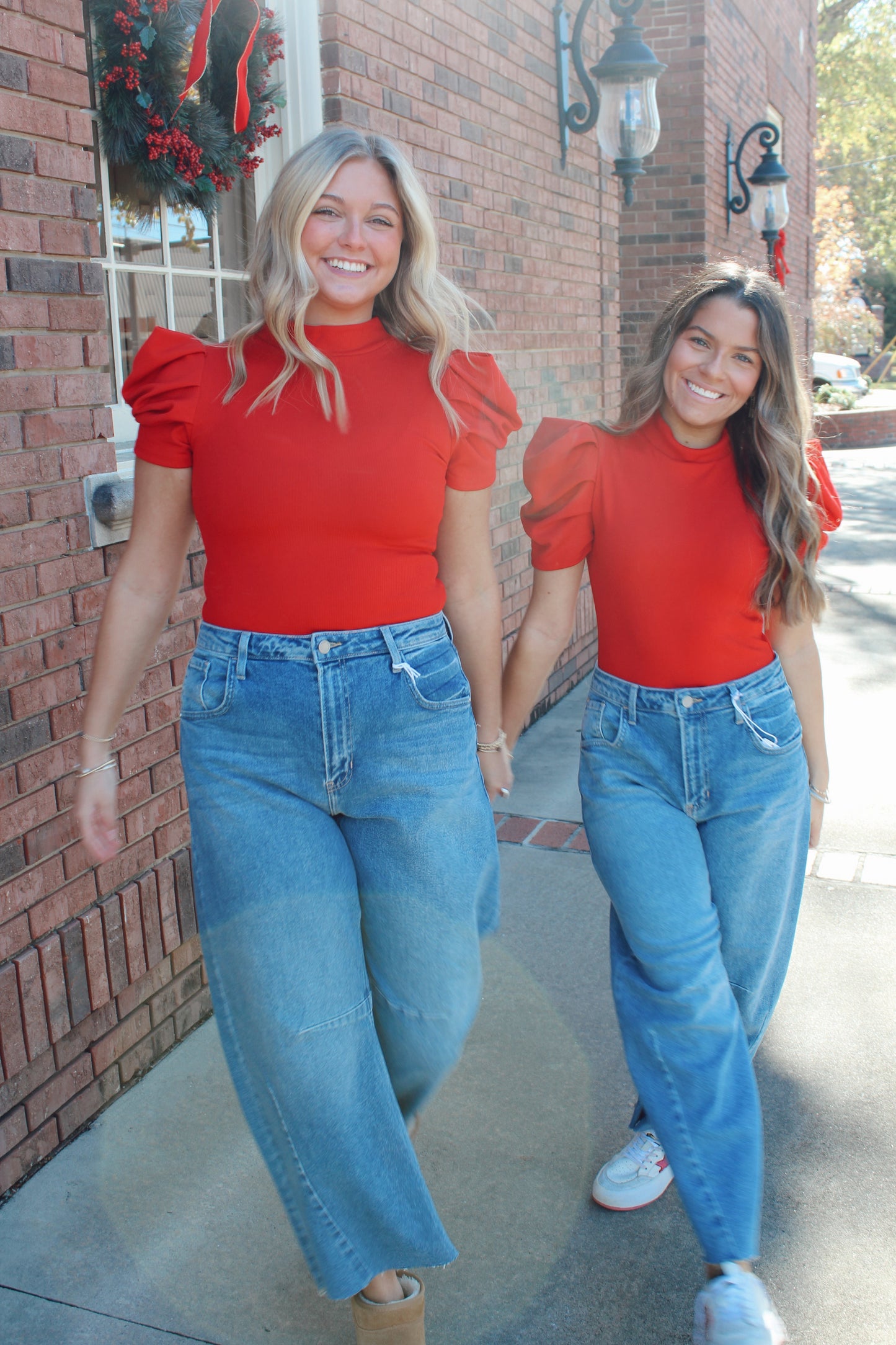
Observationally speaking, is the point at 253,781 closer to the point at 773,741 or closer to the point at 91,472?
the point at 773,741

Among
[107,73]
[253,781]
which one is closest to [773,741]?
[253,781]

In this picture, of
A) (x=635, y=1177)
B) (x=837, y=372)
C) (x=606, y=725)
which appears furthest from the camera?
(x=837, y=372)

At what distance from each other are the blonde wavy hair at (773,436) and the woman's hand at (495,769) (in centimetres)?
57

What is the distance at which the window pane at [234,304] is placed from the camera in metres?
3.75

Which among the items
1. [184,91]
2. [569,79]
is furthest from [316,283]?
[569,79]

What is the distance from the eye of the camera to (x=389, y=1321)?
6.68ft

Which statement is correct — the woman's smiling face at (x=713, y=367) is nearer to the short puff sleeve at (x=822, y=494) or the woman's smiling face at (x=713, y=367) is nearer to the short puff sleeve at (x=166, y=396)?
the short puff sleeve at (x=822, y=494)

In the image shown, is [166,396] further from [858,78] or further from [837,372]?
[858,78]

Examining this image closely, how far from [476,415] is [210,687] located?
2.16 feet

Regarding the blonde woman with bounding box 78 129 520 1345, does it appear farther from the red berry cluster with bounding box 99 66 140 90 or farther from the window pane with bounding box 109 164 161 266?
the window pane with bounding box 109 164 161 266

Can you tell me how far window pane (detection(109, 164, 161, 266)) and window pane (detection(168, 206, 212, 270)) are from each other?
63 mm

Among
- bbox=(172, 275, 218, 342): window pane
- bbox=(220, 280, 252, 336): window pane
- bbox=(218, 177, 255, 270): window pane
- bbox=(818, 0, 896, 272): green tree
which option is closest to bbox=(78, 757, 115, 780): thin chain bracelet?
bbox=(172, 275, 218, 342): window pane

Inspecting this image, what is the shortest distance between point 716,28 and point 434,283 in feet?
27.0

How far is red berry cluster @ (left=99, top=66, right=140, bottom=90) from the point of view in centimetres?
296
